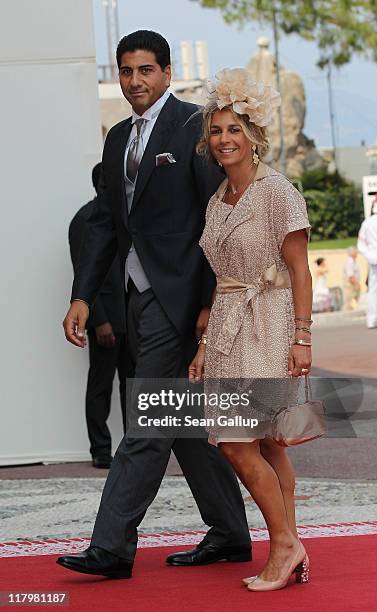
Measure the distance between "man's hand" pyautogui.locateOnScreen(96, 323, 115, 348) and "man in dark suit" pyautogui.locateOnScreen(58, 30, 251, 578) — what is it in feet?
10.1

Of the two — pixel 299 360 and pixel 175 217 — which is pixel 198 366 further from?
pixel 175 217

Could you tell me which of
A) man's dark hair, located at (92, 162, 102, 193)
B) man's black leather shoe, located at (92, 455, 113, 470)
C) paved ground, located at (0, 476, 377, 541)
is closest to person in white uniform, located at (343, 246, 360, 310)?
man's black leather shoe, located at (92, 455, 113, 470)

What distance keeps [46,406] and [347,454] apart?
1848 millimetres

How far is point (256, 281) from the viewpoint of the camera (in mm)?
4801

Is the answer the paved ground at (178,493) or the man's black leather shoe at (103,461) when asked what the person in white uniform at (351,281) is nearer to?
the paved ground at (178,493)

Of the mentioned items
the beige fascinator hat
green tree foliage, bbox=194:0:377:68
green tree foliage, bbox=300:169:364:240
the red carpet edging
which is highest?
green tree foliage, bbox=194:0:377:68

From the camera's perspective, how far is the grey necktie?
5.20m

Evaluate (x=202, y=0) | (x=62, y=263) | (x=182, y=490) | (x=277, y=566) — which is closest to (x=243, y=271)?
(x=277, y=566)

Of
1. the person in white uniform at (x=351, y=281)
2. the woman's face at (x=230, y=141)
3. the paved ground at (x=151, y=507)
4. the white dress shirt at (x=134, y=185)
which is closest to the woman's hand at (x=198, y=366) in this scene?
the white dress shirt at (x=134, y=185)

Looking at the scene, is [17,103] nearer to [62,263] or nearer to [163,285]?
[62,263]

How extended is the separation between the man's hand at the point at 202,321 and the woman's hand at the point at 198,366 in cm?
10

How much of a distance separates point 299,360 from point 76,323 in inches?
36.1

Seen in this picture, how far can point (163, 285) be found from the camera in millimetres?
5098

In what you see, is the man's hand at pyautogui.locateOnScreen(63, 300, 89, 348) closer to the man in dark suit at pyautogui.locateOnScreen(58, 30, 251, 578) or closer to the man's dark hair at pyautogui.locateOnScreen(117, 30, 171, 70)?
the man in dark suit at pyautogui.locateOnScreen(58, 30, 251, 578)
